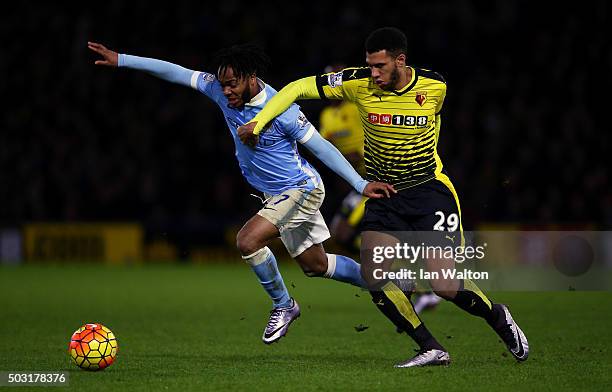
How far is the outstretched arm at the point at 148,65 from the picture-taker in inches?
307

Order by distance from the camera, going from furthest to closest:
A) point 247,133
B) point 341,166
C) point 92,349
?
point 341,166 < point 247,133 < point 92,349

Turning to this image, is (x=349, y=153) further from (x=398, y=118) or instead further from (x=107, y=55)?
(x=398, y=118)

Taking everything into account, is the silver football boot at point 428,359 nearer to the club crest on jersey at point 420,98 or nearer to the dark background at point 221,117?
the club crest on jersey at point 420,98

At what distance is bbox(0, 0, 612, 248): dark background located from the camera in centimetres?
1817

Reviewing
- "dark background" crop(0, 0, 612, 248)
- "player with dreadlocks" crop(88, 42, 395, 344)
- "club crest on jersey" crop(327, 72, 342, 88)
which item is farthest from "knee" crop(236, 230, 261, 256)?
"dark background" crop(0, 0, 612, 248)

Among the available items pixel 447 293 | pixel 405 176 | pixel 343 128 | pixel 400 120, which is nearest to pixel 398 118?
pixel 400 120

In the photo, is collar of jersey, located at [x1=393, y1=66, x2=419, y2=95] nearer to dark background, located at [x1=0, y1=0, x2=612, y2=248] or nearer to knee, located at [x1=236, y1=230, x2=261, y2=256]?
knee, located at [x1=236, y1=230, x2=261, y2=256]

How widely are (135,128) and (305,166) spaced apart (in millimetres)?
11939

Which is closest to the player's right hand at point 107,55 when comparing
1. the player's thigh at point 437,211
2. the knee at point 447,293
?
A: the player's thigh at point 437,211

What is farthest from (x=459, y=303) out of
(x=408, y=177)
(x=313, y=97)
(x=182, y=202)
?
(x=182, y=202)

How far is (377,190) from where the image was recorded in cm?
701

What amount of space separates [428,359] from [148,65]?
2.79 m

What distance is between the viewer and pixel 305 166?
8.39m

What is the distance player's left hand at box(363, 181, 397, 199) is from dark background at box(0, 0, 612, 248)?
10498 millimetres
